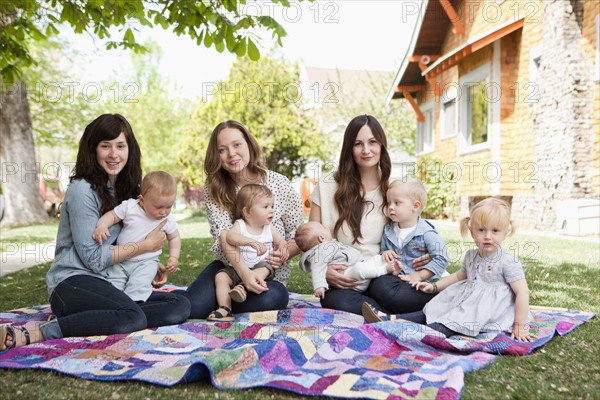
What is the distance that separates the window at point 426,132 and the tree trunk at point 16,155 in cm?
1215

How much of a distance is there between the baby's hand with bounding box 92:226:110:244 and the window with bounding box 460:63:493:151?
11289 mm

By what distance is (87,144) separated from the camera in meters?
3.68

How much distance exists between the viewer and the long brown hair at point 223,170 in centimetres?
426

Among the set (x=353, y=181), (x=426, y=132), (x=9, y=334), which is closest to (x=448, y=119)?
(x=426, y=132)

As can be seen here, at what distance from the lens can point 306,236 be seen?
4160 mm

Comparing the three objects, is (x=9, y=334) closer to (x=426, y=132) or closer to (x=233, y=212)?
(x=233, y=212)

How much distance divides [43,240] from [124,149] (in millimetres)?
8000

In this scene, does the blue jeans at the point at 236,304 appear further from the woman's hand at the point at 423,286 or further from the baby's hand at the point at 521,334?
the baby's hand at the point at 521,334

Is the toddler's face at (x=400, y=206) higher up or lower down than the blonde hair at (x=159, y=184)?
lower down

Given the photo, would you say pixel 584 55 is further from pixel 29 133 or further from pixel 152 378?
pixel 29 133

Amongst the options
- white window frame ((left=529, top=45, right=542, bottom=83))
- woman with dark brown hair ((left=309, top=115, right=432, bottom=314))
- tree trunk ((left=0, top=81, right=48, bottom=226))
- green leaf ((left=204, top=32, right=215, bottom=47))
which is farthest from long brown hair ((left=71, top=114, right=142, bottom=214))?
tree trunk ((left=0, top=81, right=48, bottom=226))

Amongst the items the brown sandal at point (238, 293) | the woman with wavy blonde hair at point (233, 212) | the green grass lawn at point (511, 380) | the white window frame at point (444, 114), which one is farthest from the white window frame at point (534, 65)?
the brown sandal at point (238, 293)

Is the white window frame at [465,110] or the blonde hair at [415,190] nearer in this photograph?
the blonde hair at [415,190]

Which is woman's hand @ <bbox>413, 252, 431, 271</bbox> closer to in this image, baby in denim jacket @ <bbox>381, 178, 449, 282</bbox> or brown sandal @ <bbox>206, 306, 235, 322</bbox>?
baby in denim jacket @ <bbox>381, 178, 449, 282</bbox>
